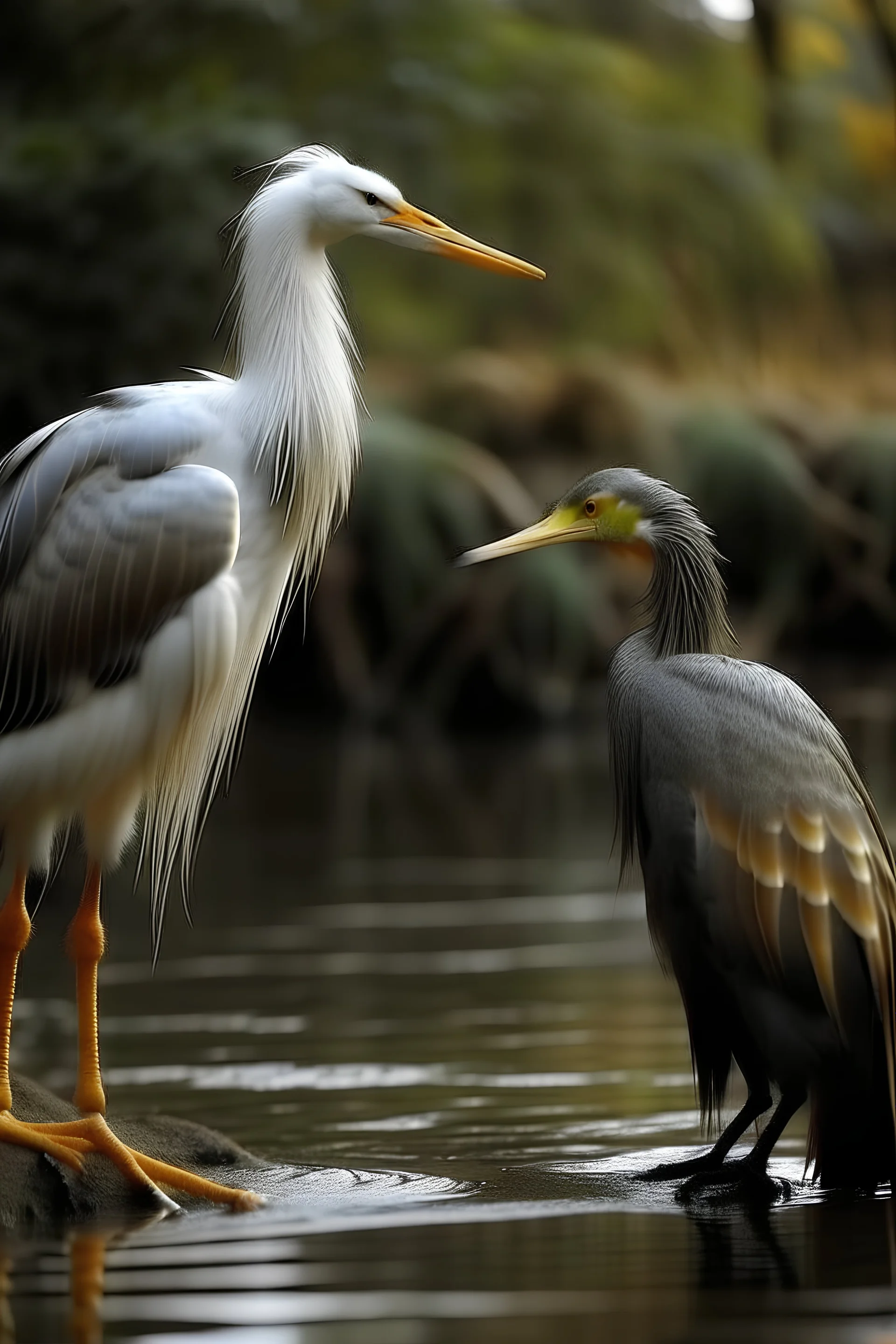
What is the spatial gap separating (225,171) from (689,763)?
41.5ft

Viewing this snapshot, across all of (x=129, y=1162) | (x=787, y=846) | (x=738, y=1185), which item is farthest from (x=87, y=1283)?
(x=787, y=846)

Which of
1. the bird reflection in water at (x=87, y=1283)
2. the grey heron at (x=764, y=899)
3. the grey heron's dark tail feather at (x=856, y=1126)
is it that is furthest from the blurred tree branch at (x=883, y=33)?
the bird reflection in water at (x=87, y=1283)

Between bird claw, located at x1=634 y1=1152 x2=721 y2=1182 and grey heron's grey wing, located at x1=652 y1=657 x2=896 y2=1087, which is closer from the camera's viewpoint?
grey heron's grey wing, located at x1=652 y1=657 x2=896 y2=1087

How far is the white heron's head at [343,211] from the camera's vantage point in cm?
548

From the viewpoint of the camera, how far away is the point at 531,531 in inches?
220

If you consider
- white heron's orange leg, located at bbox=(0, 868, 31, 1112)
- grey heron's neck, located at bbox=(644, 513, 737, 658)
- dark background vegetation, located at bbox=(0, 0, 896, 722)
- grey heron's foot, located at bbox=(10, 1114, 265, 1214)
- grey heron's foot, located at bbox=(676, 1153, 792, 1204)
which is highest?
grey heron's neck, located at bbox=(644, 513, 737, 658)

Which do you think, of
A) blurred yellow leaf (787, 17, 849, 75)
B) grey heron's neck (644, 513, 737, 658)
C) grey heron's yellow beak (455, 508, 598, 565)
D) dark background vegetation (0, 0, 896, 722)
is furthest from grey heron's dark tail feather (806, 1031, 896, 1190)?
blurred yellow leaf (787, 17, 849, 75)

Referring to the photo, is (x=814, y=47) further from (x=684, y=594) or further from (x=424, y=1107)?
(x=684, y=594)

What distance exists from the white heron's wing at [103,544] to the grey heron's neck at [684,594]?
1085mm

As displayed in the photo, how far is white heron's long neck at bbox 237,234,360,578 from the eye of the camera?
17.5 feet

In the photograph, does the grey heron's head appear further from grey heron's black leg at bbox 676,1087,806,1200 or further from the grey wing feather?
grey heron's black leg at bbox 676,1087,806,1200

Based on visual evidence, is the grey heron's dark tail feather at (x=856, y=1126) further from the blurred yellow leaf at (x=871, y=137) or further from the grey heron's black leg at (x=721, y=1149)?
the blurred yellow leaf at (x=871, y=137)

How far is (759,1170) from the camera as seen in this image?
16.4 feet

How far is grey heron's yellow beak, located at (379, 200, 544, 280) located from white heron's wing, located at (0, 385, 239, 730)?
→ 786 millimetres
